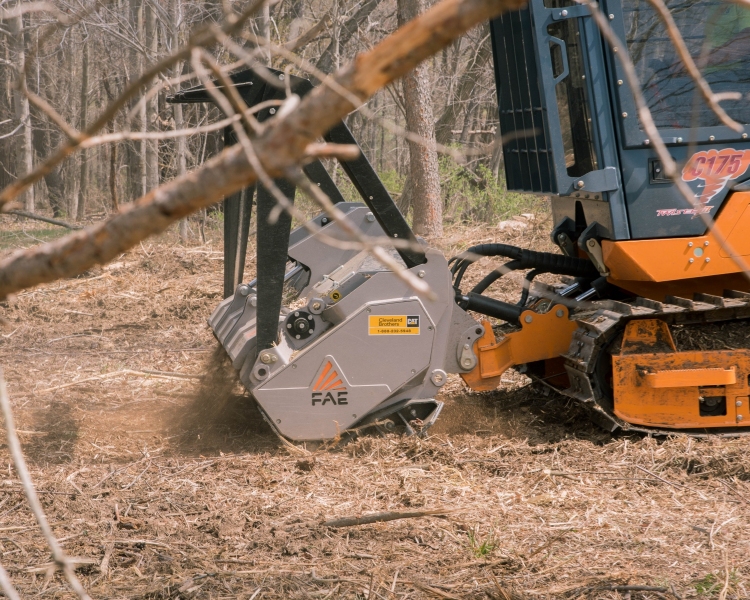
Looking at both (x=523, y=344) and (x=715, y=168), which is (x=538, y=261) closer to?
(x=523, y=344)

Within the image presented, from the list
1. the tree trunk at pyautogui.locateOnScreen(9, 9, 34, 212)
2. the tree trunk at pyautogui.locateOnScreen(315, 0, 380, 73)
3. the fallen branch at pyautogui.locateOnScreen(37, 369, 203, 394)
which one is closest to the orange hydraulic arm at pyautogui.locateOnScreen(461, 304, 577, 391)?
the fallen branch at pyautogui.locateOnScreen(37, 369, 203, 394)

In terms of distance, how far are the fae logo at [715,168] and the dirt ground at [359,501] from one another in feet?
4.47

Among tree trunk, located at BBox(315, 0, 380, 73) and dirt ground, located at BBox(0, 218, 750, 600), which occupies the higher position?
tree trunk, located at BBox(315, 0, 380, 73)

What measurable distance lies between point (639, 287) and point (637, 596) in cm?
228

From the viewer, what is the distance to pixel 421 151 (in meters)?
10.9

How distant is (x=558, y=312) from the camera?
4.77m

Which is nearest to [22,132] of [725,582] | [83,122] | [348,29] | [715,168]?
[83,122]

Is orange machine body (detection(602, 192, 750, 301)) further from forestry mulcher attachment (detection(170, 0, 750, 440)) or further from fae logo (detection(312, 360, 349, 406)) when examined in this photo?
fae logo (detection(312, 360, 349, 406))

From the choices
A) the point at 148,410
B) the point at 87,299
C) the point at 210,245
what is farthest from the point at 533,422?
the point at 210,245

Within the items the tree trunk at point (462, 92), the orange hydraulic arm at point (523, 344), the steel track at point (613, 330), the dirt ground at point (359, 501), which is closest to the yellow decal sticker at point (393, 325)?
the orange hydraulic arm at point (523, 344)

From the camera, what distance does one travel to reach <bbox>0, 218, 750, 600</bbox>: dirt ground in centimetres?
305

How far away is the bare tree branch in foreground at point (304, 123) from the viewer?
1.41m

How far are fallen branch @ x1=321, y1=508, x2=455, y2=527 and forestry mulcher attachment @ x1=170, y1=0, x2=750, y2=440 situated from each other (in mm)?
933

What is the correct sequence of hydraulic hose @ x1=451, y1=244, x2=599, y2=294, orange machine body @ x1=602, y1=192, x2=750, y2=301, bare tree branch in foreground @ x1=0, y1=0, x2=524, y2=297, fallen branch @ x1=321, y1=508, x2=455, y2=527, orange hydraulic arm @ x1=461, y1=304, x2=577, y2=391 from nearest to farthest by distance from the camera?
bare tree branch in foreground @ x1=0, y1=0, x2=524, y2=297, fallen branch @ x1=321, y1=508, x2=455, y2=527, orange machine body @ x1=602, y1=192, x2=750, y2=301, orange hydraulic arm @ x1=461, y1=304, x2=577, y2=391, hydraulic hose @ x1=451, y1=244, x2=599, y2=294
